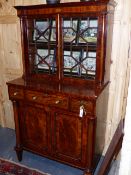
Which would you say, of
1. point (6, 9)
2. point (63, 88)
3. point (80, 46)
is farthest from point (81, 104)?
point (6, 9)

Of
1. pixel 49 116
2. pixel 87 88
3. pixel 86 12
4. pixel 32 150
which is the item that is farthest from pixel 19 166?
pixel 86 12

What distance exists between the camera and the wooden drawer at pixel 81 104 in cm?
163

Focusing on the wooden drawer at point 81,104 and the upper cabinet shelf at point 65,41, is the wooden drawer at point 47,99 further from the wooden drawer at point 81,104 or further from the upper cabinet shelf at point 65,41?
the upper cabinet shelf at point 65,41

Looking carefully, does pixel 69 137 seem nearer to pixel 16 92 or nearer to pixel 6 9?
pixel 16 92

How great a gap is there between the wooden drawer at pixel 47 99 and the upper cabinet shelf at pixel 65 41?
0.79 feet

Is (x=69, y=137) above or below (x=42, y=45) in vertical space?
below

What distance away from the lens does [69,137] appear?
6.19 feet

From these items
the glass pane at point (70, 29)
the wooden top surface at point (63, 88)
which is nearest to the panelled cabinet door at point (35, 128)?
the wooden top surface at point (63, 88)

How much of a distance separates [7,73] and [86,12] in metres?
1.50

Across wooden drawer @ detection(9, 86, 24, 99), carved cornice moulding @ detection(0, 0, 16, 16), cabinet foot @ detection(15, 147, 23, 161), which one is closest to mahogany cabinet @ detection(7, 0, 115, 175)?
wooden drawer @ detection(9, 86, 24, 99)

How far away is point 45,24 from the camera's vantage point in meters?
1.89

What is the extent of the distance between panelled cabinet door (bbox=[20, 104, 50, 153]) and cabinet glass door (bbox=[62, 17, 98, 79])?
51 cm

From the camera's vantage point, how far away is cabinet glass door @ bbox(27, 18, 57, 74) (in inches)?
74.8

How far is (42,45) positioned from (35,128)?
2.95ft
